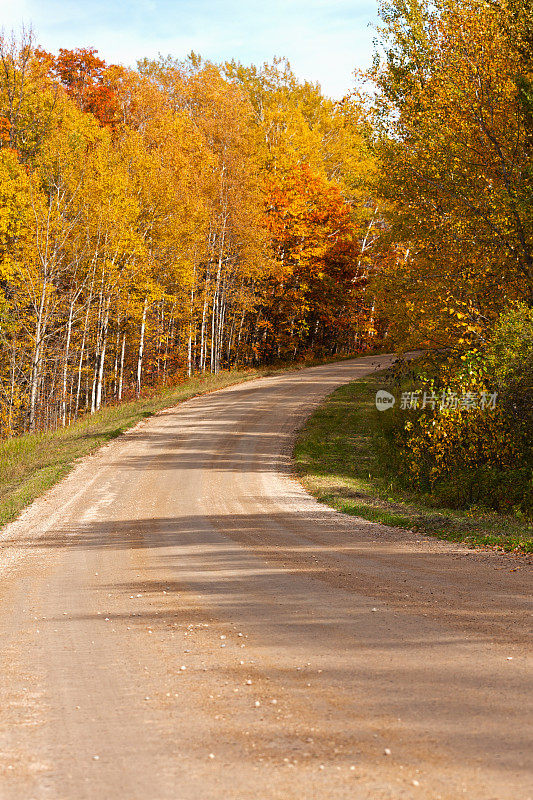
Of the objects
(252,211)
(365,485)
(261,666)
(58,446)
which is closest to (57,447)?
(58,446)

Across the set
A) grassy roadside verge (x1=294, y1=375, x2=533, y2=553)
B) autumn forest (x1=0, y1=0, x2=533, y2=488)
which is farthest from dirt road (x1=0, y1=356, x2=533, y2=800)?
autumn forest (x1=0, y1=0, x2=533, y2=488)

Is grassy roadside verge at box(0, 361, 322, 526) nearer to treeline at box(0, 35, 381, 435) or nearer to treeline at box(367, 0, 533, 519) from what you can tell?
treeline at box(0, 35, 381, 435)

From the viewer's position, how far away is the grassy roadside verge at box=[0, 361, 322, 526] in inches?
570

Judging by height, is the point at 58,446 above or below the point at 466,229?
below

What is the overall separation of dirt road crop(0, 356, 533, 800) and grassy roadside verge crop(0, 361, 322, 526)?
394 cm

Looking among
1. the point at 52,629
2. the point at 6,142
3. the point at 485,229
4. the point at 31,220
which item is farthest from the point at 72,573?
the point at 6,142

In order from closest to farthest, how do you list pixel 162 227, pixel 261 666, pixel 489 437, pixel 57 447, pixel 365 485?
pixel 261 666 → pixel 489 437 → pixel 365 485 → pixel 57 447 → pixel 162 227

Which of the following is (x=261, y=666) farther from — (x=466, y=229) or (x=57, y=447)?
(x=57, y=447)

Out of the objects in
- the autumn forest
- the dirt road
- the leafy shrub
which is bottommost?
Result: the dirt road

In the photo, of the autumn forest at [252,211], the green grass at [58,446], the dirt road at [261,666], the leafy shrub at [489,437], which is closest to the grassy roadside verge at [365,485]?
the leafy shrub at [489,437]

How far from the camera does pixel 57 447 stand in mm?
20141

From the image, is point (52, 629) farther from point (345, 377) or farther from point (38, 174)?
point (345, 377)

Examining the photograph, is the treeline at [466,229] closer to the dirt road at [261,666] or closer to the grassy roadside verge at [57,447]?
the dirt road at [261,666]

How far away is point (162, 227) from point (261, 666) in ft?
90.0
